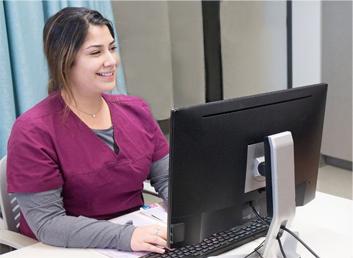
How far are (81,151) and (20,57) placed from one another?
863 mm

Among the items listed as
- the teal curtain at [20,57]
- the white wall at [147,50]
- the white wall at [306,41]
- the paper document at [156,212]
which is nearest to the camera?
the paper document at [156,212]

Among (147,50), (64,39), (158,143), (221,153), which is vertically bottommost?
(158,143)

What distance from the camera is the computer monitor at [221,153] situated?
1016mm

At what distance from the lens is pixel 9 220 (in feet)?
5.30

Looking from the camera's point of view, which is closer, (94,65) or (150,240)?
(150,240)

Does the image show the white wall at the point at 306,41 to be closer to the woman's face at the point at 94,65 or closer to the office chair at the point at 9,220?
the woman's face at the point at 94,65

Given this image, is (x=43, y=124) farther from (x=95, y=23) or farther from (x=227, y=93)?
(x=227, y=93)

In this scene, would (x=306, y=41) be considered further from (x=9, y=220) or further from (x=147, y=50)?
(x=9, y=220)

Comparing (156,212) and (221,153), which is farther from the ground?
(221,153)

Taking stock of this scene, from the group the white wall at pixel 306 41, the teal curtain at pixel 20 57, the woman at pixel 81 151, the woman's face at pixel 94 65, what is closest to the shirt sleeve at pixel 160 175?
the woman at pixel 81 151

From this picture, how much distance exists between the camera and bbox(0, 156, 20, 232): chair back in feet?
5.20

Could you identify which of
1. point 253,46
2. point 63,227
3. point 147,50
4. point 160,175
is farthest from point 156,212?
point 253,46

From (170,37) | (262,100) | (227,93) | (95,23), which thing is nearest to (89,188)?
(95,23)

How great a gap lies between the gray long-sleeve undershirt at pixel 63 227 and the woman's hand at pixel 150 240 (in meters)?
0.02
